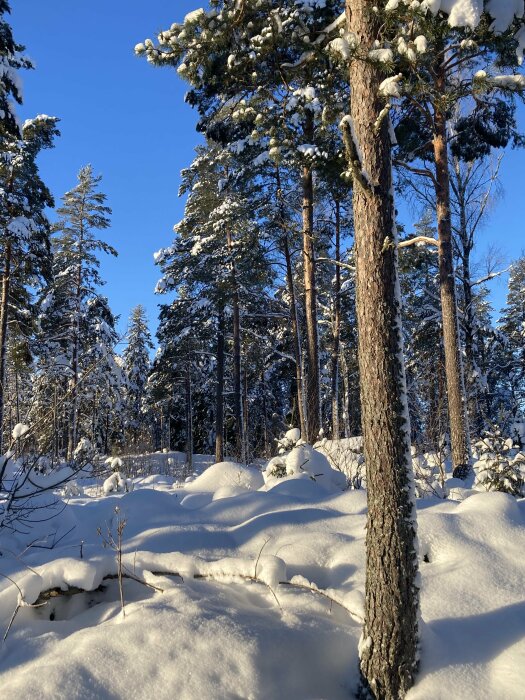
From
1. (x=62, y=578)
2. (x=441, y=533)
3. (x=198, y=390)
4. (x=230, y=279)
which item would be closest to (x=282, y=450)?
(x=441, y=533)

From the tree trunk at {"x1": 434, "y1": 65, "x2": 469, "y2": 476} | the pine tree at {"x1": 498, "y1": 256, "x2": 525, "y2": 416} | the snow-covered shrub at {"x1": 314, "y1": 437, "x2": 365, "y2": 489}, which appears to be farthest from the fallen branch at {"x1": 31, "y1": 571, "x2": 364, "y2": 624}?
the pine tree at {"x1": 498, "y1": 256, "x2": 525, "y2": 416}

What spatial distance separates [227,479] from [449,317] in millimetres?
4858

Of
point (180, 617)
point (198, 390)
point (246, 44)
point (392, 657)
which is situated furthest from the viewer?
point (198, 390)

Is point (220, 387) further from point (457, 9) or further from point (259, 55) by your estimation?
point (457, 9)

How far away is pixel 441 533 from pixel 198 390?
2544cm

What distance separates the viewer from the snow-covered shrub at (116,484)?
750 centimetres

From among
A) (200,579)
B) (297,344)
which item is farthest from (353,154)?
(297,344)

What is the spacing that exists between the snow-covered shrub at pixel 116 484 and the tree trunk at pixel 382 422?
550 centimetres

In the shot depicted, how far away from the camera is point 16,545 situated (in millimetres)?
4207

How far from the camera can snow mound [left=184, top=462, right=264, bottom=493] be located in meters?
6.81

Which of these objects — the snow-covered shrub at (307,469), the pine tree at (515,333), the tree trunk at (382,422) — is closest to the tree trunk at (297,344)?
the snow-covered shrub at (307,469)

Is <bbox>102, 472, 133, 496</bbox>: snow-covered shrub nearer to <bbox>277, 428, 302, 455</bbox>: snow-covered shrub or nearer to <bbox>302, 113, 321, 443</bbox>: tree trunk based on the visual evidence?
<bbox>277, 428, 302, 455</bbox>: snow-covered shrub

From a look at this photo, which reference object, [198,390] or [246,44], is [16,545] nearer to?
[246,44]

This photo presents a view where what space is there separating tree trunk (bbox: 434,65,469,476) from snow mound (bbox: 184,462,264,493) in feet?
12.3
